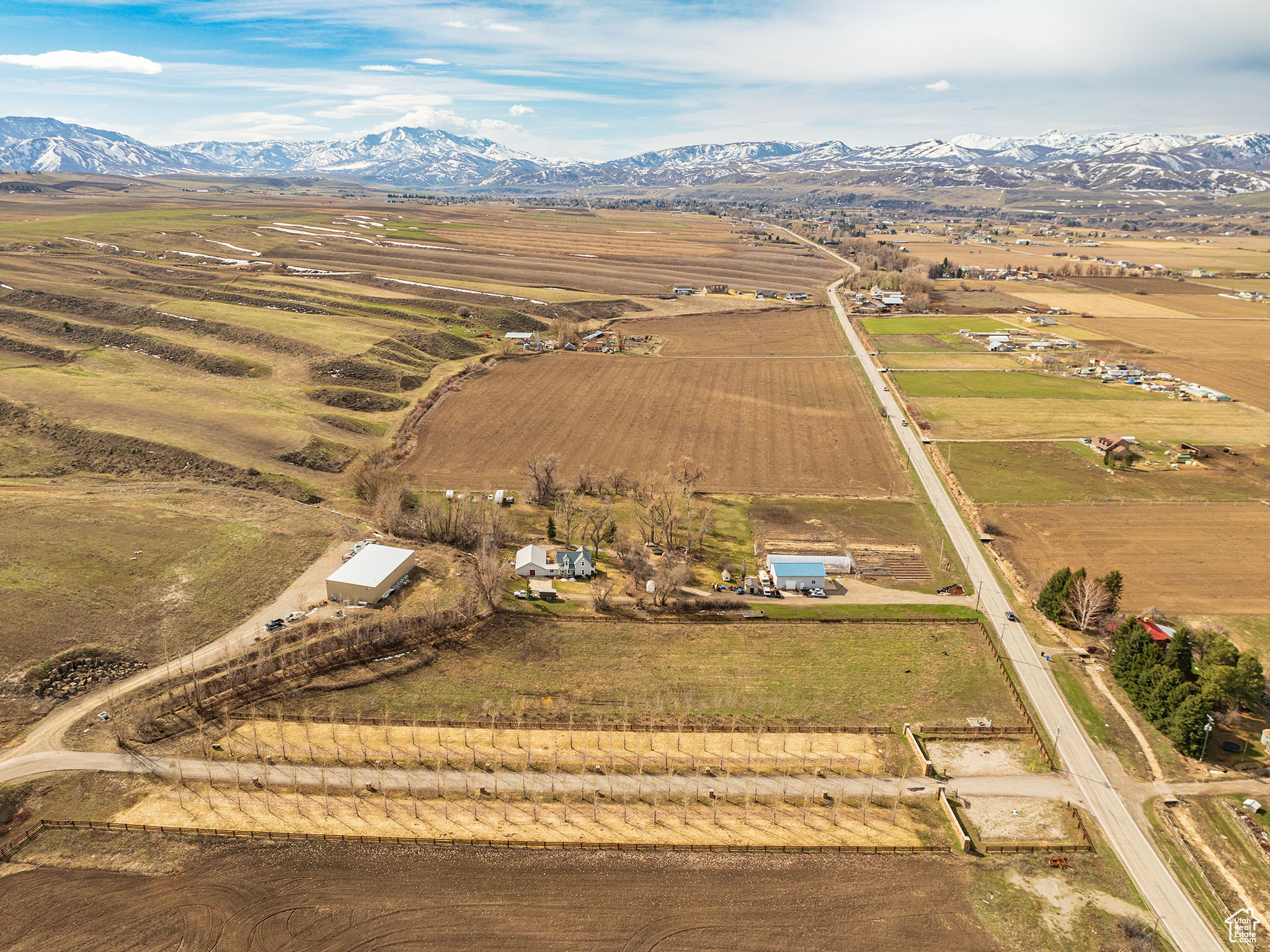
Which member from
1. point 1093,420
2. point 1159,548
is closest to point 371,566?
point 1159,548

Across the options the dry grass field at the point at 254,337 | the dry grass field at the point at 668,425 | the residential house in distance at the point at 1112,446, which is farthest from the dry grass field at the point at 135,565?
the residential house in distance at the point at 1112,446

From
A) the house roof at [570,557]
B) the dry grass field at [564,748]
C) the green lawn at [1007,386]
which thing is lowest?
the dry grass field at [564,748]

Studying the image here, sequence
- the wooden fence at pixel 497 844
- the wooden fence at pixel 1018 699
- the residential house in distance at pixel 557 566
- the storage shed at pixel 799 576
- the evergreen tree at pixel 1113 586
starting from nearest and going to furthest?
the wooden fence at pixel 497 844
the wooden fence at pixel 1018 699
the evergreen tree at pixel 1113 586
the storage shed at pixel 799 576
the residential house in distance at pixel 557 566

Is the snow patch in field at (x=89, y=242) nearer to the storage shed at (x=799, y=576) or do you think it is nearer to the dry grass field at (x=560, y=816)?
the dry grass field at (x=560, y=816)

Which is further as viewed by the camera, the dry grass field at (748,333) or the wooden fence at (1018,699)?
the dry grass field at (748,333)

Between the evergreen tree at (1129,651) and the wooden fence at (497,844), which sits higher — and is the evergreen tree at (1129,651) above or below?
above

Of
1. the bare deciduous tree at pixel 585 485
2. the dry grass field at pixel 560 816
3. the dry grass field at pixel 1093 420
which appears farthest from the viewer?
the dry grass field at pixel 1093 420

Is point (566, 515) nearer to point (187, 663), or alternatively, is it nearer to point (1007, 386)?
point (187, 663)
